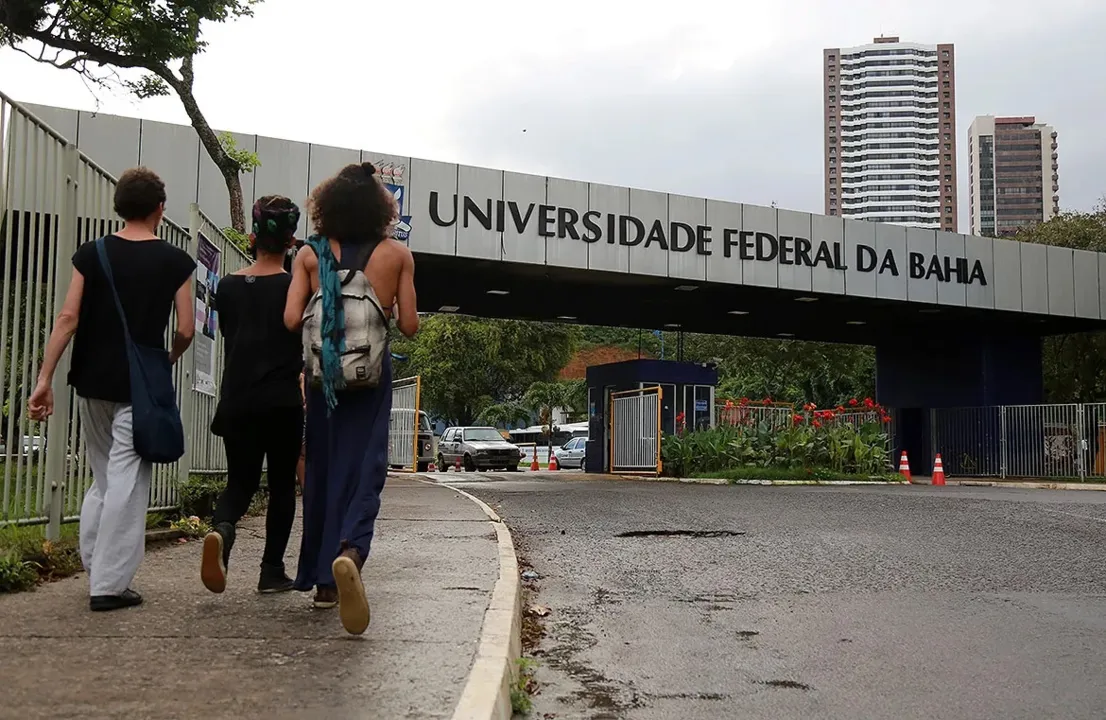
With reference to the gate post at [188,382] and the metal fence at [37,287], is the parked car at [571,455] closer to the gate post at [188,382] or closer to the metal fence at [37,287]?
the gate post at [188,382]

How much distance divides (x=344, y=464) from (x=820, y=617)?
107 inches

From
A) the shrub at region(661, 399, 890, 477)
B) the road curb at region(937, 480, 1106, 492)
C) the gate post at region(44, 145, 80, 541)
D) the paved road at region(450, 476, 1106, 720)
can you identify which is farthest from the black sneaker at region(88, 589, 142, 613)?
the shrub at region(661, 399, 890, 477)

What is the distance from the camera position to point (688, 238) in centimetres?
2069

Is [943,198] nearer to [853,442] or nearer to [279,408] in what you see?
[853,442]

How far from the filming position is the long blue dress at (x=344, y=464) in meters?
4.13

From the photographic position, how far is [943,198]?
5448 inches

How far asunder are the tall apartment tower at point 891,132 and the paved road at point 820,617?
130m

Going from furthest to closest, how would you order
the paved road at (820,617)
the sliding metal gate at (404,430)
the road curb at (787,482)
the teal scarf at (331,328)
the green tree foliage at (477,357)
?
the green tree foliage at (477,357)
the sliding metal gate at (404,430)
the road curb at (787,482)
the teal scarf at (331,328)
the paved road at (820,617)

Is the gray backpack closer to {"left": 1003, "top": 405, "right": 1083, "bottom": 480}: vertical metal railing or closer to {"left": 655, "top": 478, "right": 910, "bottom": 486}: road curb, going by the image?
{"left": 655, "top": 478, "right": 910, "bottom": 486}: road curb

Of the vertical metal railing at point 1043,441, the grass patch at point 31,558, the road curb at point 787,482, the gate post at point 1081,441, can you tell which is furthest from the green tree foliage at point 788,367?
the grass patch at point 31,558

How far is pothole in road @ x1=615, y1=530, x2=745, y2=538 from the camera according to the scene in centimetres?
934

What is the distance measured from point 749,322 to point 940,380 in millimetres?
5224

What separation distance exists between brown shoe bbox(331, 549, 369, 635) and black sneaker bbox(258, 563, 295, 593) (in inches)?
46.9

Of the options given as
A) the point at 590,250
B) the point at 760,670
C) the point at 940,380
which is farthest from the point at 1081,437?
the point at 760,670
